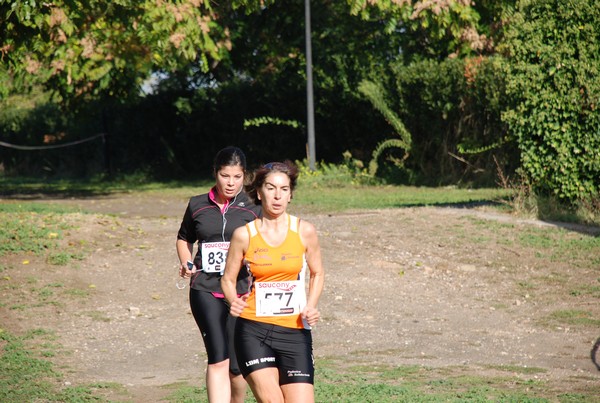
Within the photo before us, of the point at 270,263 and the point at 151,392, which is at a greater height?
the point at 270,263

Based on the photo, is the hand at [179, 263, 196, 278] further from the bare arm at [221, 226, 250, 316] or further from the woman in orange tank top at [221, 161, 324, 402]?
the woman in orange tank top at [221, 161, 324, 402]

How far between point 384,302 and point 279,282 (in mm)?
5829

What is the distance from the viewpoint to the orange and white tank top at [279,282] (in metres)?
5.41

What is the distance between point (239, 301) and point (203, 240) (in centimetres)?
110

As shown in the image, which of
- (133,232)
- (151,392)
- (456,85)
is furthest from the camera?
(456,85)

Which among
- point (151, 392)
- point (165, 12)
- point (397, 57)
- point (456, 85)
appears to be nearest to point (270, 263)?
point (151, 392)

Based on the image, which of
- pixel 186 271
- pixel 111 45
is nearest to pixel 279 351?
pixel 186 271

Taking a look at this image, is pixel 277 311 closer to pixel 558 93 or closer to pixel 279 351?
pixel 279 351

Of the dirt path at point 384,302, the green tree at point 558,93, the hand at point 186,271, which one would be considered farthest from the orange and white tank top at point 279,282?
the green tree at point 558,93

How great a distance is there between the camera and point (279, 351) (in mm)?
5430

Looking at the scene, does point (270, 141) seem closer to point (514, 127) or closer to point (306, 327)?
point (514, 127)

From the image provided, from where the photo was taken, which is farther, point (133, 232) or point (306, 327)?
point (133, 232)

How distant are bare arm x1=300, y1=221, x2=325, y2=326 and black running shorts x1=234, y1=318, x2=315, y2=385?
0.46 feet

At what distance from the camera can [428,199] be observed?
63.9 feet
